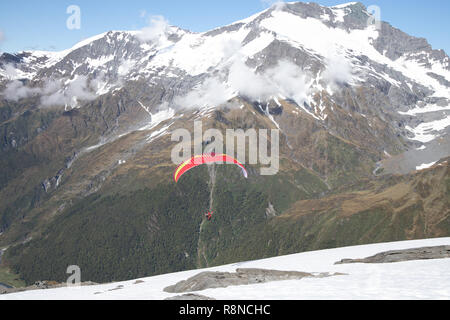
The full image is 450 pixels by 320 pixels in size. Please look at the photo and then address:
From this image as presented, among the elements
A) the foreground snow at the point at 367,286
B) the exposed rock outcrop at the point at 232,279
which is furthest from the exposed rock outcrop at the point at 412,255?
the exposed rock outcrop at the point at 232,279

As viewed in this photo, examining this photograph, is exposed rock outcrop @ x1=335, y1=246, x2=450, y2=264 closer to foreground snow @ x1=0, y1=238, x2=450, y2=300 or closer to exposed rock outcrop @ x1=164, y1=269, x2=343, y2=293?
foreground snow @ x1=0, y1=238, x2=450, y2=300

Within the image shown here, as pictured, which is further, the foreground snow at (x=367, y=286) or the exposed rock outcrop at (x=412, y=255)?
the exposed rock outcrop at (x=412, y=255)

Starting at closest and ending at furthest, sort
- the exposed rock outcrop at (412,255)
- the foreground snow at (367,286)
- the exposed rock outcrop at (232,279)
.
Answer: the foreground snow at (367,286)
the exposed rock outcrop at (232,279)
the exposed rock outcrop at (412,255)

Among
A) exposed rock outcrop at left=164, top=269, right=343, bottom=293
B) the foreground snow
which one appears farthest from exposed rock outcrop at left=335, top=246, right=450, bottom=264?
exposed rock outcrop at left=164, top=269, right=343, bottom=293

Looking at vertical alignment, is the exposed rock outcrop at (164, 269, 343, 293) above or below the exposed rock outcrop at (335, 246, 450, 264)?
below

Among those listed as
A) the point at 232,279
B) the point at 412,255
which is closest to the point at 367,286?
the point at 232,279

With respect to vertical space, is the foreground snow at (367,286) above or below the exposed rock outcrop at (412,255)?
above

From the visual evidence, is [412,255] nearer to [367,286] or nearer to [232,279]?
[367,286]

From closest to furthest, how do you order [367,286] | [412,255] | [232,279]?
[367,286] → [232,279] → [412,255]

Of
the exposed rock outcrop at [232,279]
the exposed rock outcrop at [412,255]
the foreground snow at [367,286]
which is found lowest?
the exposed rock outcrop at [232,279]

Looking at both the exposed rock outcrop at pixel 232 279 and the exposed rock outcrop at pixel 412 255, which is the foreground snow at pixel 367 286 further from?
the exposed rock outcrop at pixel 232 279
